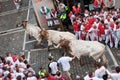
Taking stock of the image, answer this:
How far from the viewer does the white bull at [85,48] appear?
62.2 ft

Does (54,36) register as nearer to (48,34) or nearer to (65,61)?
(48,34)

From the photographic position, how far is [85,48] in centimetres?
1942

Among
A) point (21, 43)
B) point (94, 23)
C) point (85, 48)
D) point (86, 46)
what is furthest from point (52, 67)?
point (21, 43)

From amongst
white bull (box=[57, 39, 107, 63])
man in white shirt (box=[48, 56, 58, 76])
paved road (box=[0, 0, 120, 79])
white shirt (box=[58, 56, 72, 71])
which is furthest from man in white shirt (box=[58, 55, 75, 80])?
white bull (box=[57, 39, 107, 63])

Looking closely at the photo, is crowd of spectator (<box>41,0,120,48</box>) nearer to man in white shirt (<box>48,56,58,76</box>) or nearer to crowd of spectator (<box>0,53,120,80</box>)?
crowd of spectator (<box>0,53,120,80</box>)

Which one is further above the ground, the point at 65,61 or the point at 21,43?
the point at 65,61

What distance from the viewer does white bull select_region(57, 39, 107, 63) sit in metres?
19.0

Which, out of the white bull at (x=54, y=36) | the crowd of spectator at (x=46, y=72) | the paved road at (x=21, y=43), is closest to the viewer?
the crowd of spectator at (x=46, y=72)

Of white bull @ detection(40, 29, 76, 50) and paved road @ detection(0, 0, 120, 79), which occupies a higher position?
white bull @ detection(40, 29, 76, 50)

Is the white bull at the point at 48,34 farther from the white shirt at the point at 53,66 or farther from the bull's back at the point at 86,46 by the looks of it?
the white shirt at the point at 53,66

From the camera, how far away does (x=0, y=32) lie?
89.7ft

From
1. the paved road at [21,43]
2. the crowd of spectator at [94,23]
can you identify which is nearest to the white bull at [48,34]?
the paved road at [21,43]

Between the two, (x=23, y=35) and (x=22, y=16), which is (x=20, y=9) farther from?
(x=23, y=35)

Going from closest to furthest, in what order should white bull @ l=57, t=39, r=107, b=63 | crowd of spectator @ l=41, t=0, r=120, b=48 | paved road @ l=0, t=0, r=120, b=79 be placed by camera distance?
1. white bull @ l=57, t=39, r=107, b=63
2. paved road @ l=0, t=0, r=120, b=79
3. crowd of spectator @ l=41, t=0, r=120, b=48
